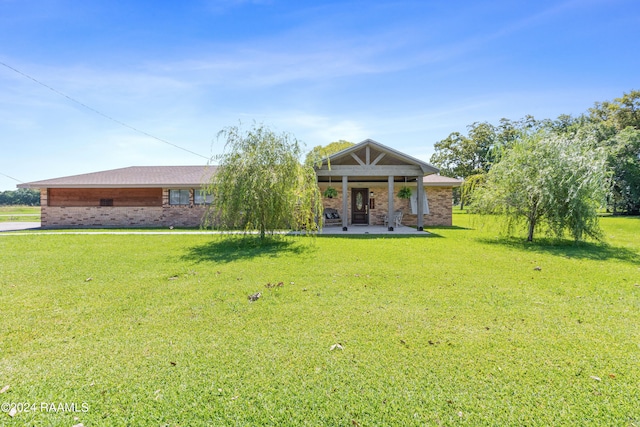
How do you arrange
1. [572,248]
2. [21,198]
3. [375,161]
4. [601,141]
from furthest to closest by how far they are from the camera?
[21,198], [601,141], [375,161], [572,248]

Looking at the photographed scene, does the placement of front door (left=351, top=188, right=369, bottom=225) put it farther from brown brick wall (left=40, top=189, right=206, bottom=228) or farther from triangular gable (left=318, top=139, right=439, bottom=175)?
brown brick wall (left=40, top=189, right=206, bottom=228)

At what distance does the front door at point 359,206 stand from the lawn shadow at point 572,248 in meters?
7.00

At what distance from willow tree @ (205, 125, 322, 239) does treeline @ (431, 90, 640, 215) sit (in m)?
14.9

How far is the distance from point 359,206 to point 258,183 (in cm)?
935

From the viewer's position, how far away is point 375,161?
13375 millimetres

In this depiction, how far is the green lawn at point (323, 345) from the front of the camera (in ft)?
7.34

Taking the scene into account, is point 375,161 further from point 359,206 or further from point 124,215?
point 124,215

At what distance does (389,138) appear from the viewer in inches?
892

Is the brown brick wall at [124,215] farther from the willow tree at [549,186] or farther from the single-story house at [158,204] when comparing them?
the willow tree at [549,186]

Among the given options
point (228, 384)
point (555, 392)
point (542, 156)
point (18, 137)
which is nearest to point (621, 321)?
point (555, 392)

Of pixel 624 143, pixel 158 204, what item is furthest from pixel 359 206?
pixel 624 143

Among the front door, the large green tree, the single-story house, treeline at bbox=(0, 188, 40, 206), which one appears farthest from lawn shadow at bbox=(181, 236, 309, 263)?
treeline at bbox=(0, 188, 40, 206)

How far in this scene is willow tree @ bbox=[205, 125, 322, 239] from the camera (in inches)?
368

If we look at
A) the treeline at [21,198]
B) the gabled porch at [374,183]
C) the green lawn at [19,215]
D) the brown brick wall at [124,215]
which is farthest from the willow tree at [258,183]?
the treeline at [21,198]
